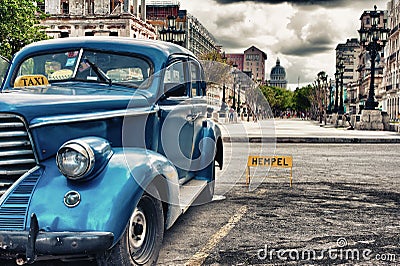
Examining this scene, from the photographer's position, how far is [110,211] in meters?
→ 3.76

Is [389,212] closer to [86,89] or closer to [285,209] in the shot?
[285,209]

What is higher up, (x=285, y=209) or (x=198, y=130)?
(x=198, y=130)

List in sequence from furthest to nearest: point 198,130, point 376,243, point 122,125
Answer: point 198,130 → point 376,243 → point 122,125

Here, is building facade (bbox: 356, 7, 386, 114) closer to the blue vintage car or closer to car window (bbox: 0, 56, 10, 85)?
car window (bbox: 0, 56, 10, 85)

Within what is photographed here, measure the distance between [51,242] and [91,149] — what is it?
74cm

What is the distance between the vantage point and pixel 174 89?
562 centimetres

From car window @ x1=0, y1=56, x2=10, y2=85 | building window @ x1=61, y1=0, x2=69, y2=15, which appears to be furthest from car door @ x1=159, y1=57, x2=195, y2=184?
building window @ x1=61, y1=0, x2=69, y2=15

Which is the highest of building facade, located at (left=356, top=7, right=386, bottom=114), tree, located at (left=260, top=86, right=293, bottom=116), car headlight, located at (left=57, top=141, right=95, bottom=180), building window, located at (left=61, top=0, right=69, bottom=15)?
building window, located at (left=61, top=0, right=69, bottom=15)

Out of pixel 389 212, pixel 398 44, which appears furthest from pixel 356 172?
pixel 398 44

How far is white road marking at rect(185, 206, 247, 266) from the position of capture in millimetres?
4833

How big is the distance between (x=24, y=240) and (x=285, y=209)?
4484mm

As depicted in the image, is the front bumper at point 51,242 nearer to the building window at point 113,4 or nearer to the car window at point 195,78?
the car window at point 195,78

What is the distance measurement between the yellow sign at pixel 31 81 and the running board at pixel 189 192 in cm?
185

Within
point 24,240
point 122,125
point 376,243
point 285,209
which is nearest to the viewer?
point 24,240
